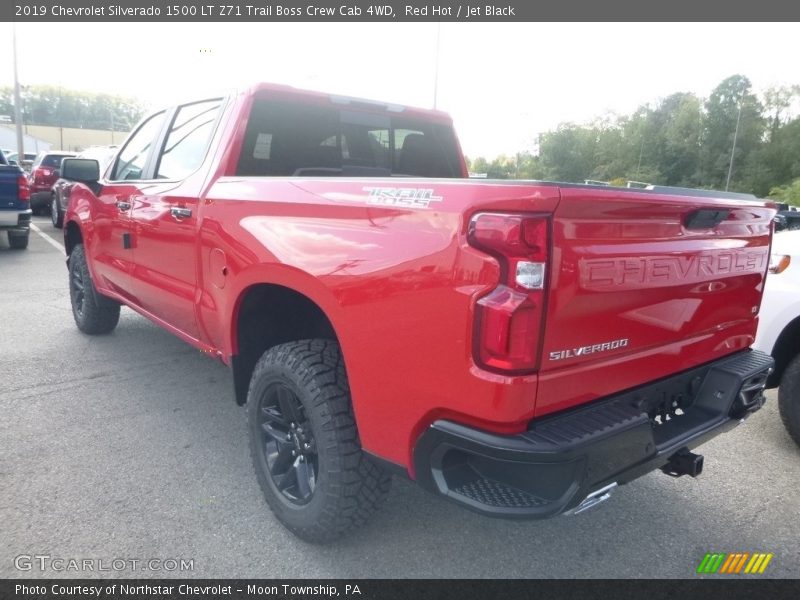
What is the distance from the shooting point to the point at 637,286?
1.89 metres

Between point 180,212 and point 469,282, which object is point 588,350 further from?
point 180,212

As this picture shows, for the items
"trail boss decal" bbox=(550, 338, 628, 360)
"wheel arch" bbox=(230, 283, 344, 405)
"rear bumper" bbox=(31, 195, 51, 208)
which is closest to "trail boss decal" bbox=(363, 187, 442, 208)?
"trail boss decal" bbox=(550, 338, 628, 360)

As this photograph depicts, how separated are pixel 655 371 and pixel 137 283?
3.26 m

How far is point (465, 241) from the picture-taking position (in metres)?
1.68

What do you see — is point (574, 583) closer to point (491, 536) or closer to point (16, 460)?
point (491, 536)

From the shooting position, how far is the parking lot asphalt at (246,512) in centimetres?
238

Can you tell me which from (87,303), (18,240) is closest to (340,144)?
(87,303)

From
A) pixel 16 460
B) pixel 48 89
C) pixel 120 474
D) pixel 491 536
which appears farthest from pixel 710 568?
pixel 48 89

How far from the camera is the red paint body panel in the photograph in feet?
5.49

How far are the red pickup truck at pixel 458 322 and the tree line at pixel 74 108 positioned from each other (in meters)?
104

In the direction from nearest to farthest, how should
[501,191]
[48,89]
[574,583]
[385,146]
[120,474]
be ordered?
[501,191]
[574,583]
[120,474]
[385,146]
[48,89]

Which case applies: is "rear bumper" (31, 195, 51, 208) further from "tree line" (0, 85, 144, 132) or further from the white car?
"tree line" (0, 85, 144, 132)

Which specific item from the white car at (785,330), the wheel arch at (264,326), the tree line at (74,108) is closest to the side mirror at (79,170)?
the wheel arch at (264,326)

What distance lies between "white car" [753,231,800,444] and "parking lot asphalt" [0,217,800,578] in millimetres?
360
